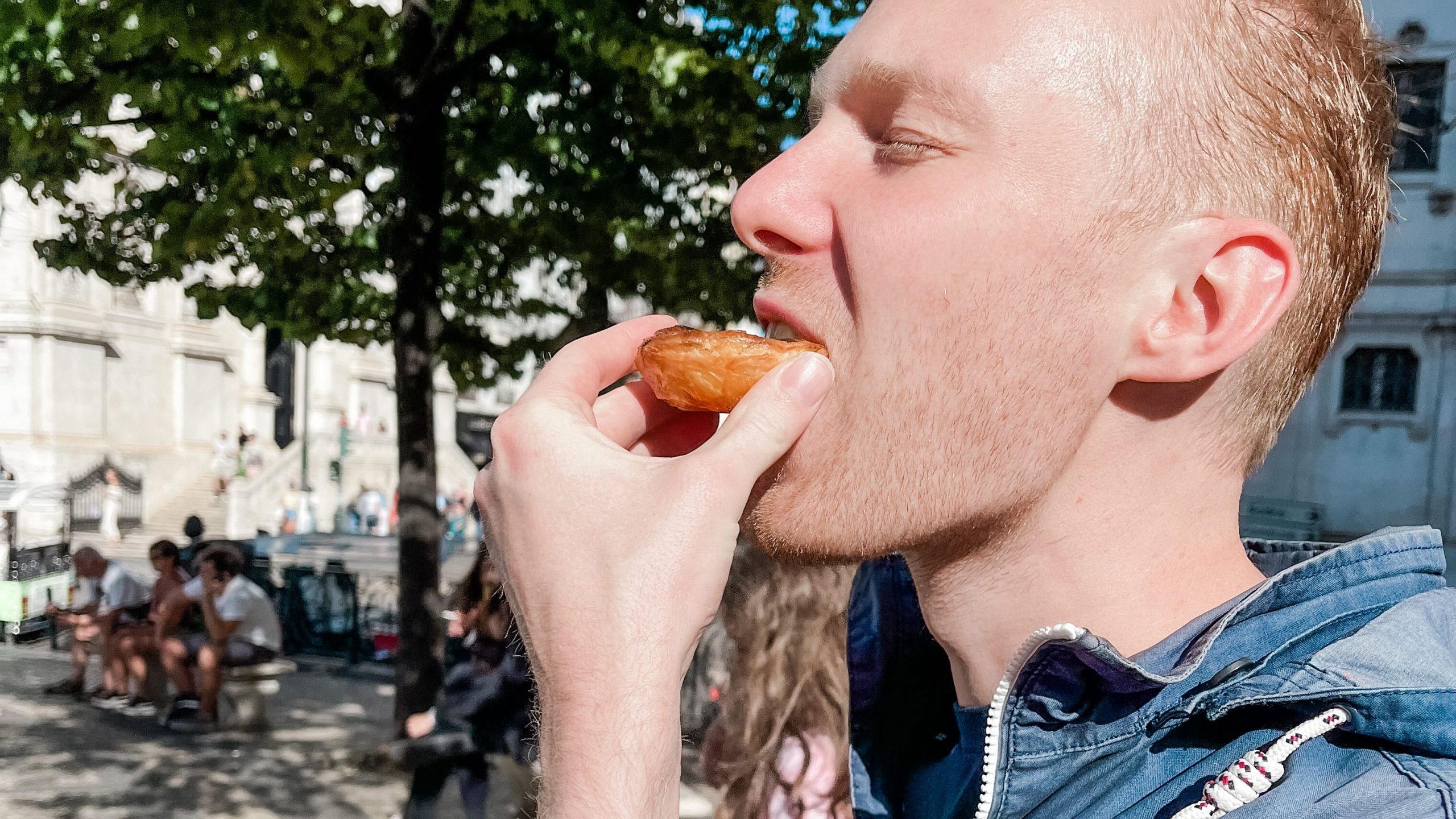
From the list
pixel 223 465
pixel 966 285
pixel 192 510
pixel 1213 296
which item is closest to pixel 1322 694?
pixel 1213 296

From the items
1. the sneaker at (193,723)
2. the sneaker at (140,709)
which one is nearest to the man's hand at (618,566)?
the sneaker at (193,723)

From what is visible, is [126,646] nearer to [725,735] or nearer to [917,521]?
[725,735]

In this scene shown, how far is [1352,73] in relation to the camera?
1.94 metres

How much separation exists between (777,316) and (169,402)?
40.8 metres

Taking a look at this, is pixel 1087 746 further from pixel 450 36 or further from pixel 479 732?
pixel 450 36

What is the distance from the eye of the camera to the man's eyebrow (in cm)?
182

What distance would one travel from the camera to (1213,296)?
1.81 meters

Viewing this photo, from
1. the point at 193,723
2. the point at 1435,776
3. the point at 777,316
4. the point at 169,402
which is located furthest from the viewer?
the point at 169,402

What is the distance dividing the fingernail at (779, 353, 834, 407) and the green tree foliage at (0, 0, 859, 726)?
17.0 feet

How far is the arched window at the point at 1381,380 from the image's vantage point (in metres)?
25.1

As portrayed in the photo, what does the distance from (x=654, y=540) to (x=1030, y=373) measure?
2.42 ft

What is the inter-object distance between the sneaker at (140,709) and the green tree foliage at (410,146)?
4907mm

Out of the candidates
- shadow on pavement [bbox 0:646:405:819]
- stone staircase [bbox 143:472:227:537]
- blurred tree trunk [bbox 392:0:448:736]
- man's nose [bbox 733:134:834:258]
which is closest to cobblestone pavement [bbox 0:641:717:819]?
shadow on pavement [bbox 0:646:405:819]

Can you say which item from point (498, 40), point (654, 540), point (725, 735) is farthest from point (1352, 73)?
point (498, 40)
